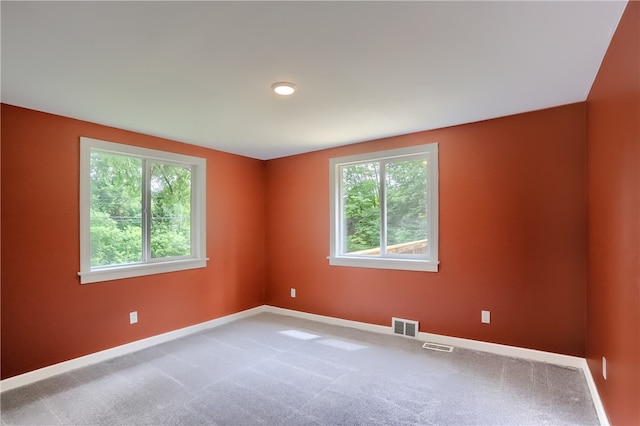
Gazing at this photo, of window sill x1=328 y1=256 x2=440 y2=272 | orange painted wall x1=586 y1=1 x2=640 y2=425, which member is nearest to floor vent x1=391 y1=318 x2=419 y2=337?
window sill x1=328 y1=256 x2=440 y2=272

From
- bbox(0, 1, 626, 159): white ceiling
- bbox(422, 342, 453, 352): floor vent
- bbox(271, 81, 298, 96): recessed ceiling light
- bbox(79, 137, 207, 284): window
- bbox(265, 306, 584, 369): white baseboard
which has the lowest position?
bbox(422, 342, 453, 352): floor vent

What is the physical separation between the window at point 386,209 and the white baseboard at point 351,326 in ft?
2.38

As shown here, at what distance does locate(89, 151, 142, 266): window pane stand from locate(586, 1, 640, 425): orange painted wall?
12.9 feet

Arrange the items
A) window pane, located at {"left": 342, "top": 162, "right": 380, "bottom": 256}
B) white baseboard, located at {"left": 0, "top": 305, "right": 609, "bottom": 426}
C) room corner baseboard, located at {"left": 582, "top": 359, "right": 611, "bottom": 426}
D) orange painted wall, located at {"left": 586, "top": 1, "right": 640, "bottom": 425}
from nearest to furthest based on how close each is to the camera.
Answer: orange painted wall, located at {"left": 586, "top": 1, "right": 640, "bottom": 425} → room corner baseboard, located at {"left": 582, "top": 359, "right": 611, "bottom": 426} → white baseboard, located at {"left": 0, "top": 305, "right": 609, "bottom": 426} → window pane, located at {"left": 342, "top": 162, "right": 380, "bottom": 256}

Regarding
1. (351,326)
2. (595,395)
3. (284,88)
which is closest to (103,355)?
(351,326)

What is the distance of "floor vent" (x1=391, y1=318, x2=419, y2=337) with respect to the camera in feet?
11.9

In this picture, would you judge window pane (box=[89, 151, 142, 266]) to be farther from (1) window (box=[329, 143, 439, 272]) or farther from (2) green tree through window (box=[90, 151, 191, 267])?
(1) window (box=[329, 143, 439, 272])

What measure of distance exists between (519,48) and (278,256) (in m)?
3.77

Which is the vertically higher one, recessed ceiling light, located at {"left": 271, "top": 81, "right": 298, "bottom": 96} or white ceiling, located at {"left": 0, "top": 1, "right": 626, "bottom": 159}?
white ceiling, located at {"left": 0, "top": 1, "right": 626, "bottom": 159}

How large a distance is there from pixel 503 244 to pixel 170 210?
357 centimetres

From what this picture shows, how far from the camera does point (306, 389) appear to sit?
2545 mm

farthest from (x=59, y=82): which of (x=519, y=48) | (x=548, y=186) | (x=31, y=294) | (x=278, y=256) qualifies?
(x=548, y=186)

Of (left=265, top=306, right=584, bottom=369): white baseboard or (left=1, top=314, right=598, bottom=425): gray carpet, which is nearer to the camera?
(left=1, top=314, right=598, bottom=425): gray carpet

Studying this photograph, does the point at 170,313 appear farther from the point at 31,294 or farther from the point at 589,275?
the point at 589,275
